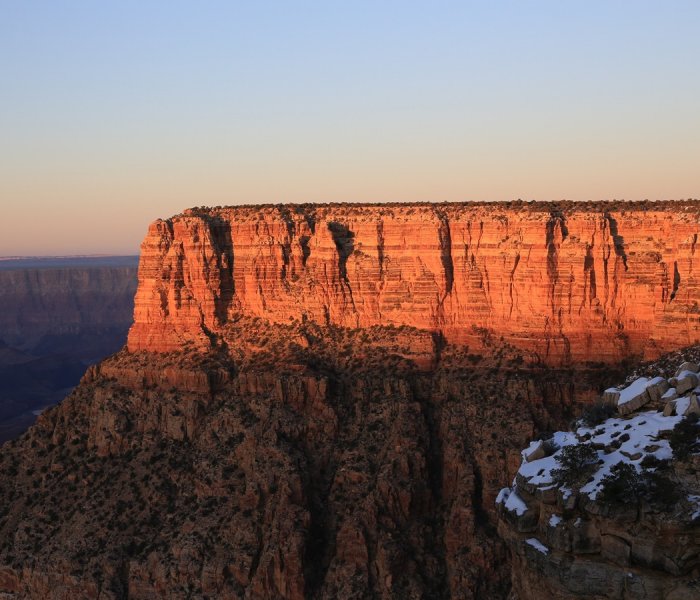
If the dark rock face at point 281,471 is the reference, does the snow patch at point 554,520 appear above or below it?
above

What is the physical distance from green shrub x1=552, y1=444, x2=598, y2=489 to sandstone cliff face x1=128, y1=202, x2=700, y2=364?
36702 mm

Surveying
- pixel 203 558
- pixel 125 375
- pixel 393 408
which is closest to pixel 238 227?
pixel 125 375

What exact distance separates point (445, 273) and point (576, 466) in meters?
45.2

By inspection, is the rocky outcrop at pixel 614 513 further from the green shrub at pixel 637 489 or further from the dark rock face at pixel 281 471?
the dark rock face at pixel 281 471

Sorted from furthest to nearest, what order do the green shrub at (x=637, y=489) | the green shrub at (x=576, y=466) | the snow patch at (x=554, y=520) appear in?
the green shrub at (x=576, y=466)
the snow patch at (x=554, y=520)
the green shrub at (x=637, y=489)

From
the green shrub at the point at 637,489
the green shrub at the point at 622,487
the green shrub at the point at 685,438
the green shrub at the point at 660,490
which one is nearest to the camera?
the green shrub at the point at 660,490

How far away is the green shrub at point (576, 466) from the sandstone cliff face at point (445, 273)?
36.7 meters

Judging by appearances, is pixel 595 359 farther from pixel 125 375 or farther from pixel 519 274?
pixel 125 375

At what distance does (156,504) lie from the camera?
2815 inches

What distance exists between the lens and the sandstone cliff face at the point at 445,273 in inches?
2766

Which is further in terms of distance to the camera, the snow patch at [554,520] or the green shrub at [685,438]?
the snow patch at [554,520]

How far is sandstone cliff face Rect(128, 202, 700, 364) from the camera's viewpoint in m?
70.2

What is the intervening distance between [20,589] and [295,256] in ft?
93.2

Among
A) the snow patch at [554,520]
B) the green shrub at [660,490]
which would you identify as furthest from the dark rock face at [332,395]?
the green shrub at [660,490]
